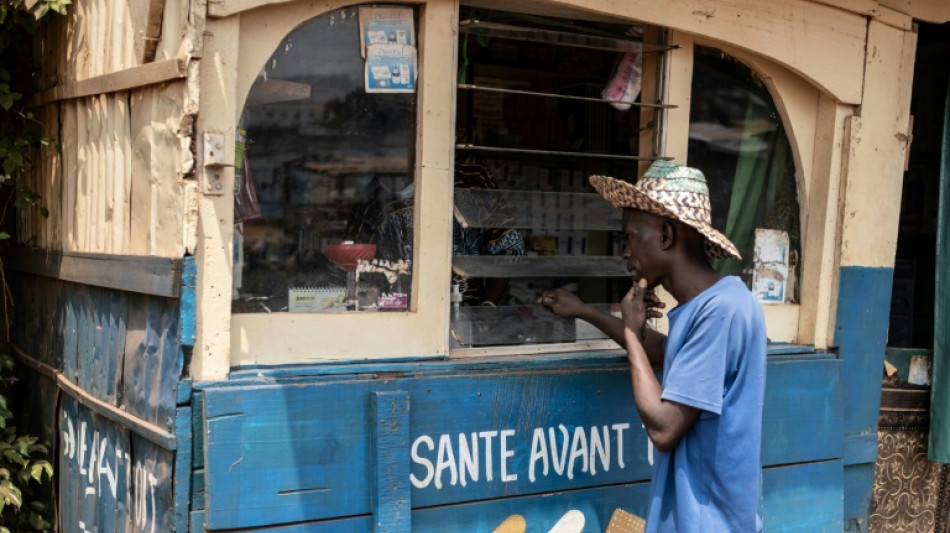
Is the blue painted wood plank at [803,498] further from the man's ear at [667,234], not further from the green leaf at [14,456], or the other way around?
the green leaf at [14,456]

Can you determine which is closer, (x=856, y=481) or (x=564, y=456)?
(x=564, y=456)

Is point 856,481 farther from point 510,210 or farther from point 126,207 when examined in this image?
point 126,207

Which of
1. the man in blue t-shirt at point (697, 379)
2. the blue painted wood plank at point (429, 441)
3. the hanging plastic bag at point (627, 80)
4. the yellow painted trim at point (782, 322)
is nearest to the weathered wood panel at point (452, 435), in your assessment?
the blue painted wood plank at point (429, 441)

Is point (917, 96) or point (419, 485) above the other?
point (917, 96)

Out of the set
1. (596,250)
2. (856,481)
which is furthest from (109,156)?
(856,481)

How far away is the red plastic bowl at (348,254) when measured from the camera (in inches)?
125

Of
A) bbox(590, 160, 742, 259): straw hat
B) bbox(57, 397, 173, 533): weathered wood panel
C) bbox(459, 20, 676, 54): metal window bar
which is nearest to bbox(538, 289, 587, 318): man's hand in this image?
bbox(590, 160, 742, 259): straw hat

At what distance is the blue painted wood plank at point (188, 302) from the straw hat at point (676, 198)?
1.29 meters

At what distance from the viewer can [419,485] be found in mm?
3088

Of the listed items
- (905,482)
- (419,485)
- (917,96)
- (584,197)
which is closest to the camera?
(419,485)

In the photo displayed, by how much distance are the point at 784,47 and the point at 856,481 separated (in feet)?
6.45

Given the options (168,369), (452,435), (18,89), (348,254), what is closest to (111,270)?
(168,369)

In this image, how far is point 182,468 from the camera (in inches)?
109

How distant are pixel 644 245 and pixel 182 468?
4.96ft
